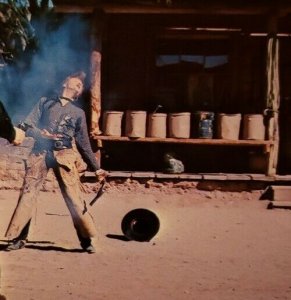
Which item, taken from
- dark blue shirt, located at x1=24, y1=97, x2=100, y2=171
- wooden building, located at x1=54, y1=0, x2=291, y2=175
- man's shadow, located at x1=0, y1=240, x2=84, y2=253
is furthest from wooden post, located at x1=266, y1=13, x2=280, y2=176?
man's shadow, located at x1=0, y1=240, x2=84, y2=253

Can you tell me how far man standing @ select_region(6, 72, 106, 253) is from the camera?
5762 mm

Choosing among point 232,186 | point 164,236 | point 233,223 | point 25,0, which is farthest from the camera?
point 25,0

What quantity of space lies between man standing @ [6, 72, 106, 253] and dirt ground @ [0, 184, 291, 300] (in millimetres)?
238

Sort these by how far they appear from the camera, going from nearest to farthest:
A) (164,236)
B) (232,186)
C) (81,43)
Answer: (164,236)
(232,186)
(81,43)

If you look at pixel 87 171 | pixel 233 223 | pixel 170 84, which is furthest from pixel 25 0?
pixel 233 223

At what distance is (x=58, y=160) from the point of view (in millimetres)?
5781

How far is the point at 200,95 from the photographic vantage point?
34.9 feet

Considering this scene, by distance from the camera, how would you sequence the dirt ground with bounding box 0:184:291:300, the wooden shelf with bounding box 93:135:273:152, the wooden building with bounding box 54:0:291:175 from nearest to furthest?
the dirt ground with bounding box 0:184:291:300 < the wooden shelf with bounding box 93:135:273:152 < the wooden building with bounding box 54:0:291:175

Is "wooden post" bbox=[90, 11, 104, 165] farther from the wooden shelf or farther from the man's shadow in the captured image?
the man's shadow

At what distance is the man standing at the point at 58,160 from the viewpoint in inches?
227

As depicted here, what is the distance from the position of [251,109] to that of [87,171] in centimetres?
325

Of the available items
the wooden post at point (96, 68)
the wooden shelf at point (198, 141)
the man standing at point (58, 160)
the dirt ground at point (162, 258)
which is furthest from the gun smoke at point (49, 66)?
the man standing at point (58, 160)

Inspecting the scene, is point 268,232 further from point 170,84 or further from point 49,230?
point 170,84

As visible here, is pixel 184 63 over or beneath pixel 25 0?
beneath
